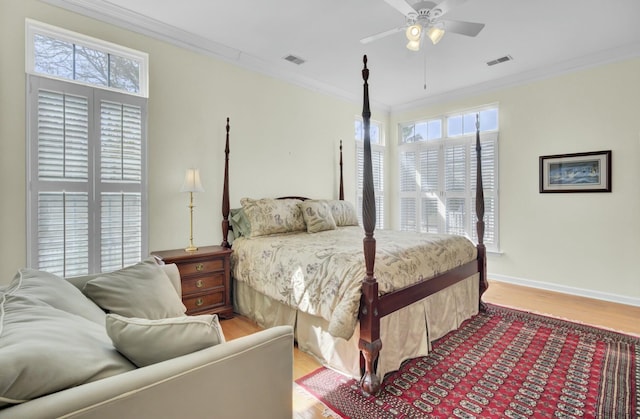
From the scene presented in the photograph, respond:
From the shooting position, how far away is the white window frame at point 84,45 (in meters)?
2.47

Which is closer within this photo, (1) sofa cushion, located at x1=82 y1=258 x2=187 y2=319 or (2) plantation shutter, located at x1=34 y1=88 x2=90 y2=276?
(1) sofa cushion, located at x1=82 y1=258 x2=187 y2=319

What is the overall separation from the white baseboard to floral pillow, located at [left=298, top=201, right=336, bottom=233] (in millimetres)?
2681

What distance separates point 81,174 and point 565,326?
178 inches

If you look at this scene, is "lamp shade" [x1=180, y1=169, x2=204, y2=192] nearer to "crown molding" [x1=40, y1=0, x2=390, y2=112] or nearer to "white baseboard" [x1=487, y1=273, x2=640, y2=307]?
"crown molding" [x1=40, y1=0, x2=390, y2=112]

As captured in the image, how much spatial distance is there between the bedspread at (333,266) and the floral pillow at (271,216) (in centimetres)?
13

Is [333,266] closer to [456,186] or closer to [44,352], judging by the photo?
[44,352]

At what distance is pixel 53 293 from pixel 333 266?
1.53 meters

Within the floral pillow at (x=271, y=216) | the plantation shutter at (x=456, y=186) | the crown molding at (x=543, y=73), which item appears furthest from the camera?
the plantation shutter at (x=456, y=186)

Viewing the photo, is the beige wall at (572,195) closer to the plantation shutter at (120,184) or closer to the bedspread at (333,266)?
the bedspread at (333,266)

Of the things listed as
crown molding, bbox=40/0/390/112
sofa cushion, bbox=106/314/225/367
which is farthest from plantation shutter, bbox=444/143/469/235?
sofa cushion, bbox=106/314/225/367

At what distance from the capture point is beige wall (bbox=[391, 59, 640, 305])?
3.56 metres

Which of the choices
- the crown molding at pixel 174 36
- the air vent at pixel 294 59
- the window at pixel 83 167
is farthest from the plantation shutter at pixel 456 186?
the window at pixel 83 167

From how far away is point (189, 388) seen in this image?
0.89m

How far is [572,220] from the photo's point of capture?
3926 mm
